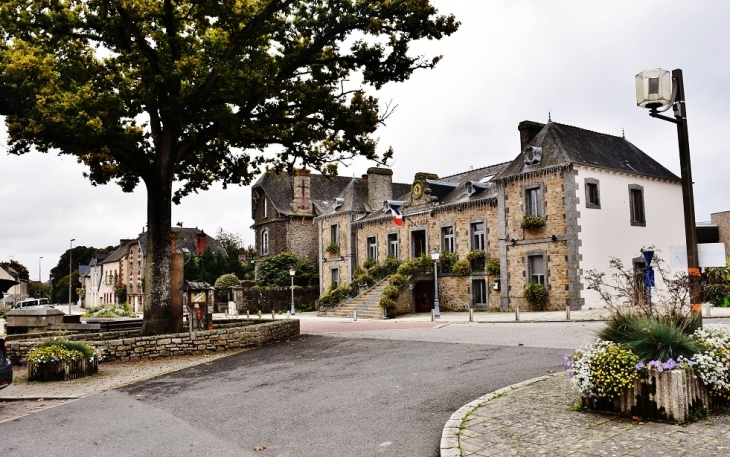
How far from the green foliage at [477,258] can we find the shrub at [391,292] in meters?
4.25

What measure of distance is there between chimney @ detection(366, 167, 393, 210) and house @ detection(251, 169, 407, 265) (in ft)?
6.78

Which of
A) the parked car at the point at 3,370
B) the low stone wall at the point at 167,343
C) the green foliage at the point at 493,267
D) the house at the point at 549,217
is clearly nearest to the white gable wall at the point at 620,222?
the house at the point at 549,217

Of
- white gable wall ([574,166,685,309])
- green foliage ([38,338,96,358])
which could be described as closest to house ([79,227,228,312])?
white gable wall ([574,166,685,309])

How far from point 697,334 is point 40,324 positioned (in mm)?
20872

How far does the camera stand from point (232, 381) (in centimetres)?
1098

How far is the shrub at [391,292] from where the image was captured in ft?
102

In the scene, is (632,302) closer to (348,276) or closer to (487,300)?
(487,300)

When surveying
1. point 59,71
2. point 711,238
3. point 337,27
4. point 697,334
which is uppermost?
point 337,27

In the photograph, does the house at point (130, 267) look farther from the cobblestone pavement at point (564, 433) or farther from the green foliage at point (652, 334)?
the green foliage at point (652, 334)

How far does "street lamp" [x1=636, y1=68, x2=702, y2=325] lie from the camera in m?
7.16

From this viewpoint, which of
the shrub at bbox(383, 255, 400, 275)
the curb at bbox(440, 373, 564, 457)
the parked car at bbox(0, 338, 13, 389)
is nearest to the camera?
the curb at bbox(440, 373, 564, 457)

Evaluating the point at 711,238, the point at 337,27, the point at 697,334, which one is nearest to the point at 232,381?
the point at 697,334

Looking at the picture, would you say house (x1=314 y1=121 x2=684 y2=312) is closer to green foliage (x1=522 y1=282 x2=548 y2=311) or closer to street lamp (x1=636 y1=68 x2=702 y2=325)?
green foliage (x1=522 y1=282 x2=548 y2=311)

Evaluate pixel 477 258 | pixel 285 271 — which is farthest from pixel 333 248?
pixel 477 258
